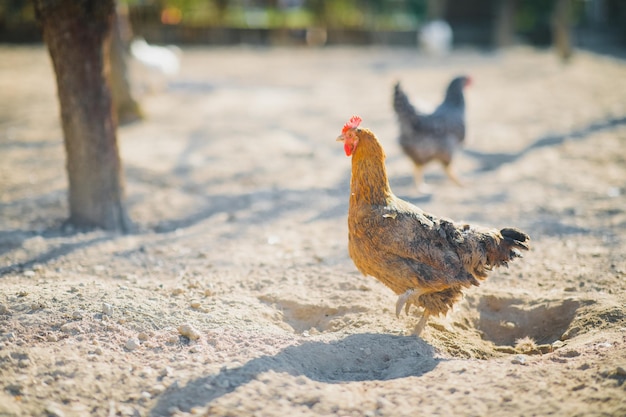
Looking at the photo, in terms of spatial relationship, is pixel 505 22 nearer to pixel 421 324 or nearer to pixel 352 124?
pixel 352 124

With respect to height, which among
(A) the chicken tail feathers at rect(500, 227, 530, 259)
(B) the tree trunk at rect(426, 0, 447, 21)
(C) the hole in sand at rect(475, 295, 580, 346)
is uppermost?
(B) the tree trunk at rect(426, 0, 447, 21)

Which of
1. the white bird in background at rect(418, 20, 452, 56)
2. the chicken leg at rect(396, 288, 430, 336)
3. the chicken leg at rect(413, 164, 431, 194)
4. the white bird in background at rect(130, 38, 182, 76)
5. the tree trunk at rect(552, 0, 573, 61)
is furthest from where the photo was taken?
the white bird in background at rect(418, 20, 452, 56)

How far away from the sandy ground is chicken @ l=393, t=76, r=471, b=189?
0.43m

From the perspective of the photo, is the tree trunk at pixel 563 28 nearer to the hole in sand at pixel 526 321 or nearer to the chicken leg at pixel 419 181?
→ the chicken leg at pixel 419 181

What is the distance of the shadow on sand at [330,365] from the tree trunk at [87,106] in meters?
2.82

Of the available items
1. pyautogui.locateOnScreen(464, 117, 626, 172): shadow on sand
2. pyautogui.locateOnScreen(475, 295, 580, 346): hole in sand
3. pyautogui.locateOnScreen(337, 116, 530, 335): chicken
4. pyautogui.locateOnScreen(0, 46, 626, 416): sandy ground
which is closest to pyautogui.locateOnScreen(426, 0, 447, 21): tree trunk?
pyautogui.locateOnScreen(0, 46, 626, 416): sandy ground

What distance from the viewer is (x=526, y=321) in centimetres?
427

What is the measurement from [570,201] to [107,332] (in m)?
5.04

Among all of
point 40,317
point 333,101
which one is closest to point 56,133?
Result: point 333,101

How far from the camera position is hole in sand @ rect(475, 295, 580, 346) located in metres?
4.17

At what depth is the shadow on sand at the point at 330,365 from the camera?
3.16m

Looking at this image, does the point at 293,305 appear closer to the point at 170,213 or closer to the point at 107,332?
the point at 107,332

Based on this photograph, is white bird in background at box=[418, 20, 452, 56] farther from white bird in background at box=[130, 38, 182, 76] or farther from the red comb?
the red comb

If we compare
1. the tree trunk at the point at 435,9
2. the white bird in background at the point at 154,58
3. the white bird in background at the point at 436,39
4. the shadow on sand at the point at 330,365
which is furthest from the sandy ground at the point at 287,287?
the tree trunk at the point at 435,9
